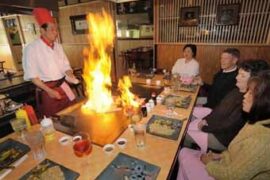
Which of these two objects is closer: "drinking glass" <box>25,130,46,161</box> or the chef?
"drinking glass" <box>25,130,46,161</box>

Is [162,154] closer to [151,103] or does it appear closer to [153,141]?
[153,141]

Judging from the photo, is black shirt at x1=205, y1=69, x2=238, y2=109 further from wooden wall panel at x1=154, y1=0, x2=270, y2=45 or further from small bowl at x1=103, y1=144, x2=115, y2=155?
wooden wall panel at x1=154, y1=0, x2=270, y2=45

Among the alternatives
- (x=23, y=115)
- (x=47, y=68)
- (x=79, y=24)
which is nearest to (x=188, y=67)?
(x=47, y=68)

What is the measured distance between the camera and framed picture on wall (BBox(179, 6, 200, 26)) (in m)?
3.74

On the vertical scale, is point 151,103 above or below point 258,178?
above

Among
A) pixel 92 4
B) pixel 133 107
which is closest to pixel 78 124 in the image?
pixel 133 107

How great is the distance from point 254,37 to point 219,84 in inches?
79.5

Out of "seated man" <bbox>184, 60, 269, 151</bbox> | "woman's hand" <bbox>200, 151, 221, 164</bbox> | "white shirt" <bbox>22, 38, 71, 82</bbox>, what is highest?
"white shirt" <bbox>22, 38, 71, 82</bbox>

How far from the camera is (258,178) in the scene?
999 millimetres

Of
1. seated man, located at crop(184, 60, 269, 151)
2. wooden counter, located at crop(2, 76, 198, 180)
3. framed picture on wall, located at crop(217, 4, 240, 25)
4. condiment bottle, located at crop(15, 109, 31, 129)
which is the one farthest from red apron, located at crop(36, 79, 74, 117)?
framed picture on wall, located at crop(217, 4, 240, 25)

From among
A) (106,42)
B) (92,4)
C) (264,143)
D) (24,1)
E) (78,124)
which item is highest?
(92,4)

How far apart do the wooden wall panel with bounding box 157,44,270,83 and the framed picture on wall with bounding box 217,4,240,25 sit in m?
0.51

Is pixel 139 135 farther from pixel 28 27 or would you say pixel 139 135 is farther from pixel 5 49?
pixel 28 27

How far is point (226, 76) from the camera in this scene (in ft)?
7.13
